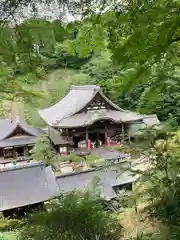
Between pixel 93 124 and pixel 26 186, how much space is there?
6531 mm

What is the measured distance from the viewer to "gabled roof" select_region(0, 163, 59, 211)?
813cm

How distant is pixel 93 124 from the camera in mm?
14727

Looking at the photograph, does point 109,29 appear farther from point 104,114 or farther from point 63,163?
point 104,114

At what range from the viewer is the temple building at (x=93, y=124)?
1424 centimetres

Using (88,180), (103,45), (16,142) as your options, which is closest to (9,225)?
(88,180)

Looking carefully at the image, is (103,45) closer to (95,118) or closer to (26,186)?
(26,186)

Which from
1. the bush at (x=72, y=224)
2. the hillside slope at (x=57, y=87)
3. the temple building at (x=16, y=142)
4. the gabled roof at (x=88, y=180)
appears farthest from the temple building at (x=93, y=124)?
the bush at (x=72, y=224)

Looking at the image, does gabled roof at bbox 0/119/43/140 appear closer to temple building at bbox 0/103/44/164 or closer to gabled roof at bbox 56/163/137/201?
temple building at bbox 0/103/44/164

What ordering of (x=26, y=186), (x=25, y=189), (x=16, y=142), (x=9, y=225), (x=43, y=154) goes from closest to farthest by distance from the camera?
(x=9, y=225), (x=25, y=189), (x=26, y=186), (x=43, y=154), (x=16, y=142)

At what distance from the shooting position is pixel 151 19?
1.05 meters

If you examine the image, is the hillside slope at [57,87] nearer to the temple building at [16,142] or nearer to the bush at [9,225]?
the temple building at [16,142]

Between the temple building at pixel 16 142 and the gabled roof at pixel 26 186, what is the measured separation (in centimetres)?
457

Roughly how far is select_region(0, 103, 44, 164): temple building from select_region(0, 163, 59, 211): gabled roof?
4568mm

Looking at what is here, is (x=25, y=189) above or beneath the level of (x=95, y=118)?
beneath
